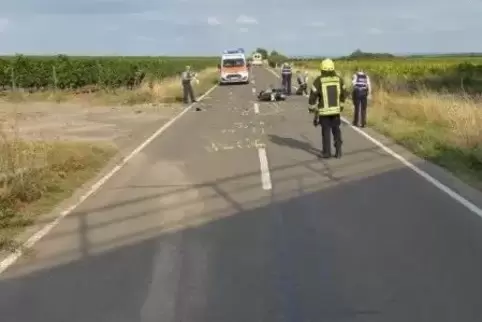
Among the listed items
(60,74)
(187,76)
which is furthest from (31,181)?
(60,74)

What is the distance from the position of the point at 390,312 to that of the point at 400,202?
15.1 ft

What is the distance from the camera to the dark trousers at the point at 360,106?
A: 2056cm

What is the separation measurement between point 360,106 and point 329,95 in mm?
7003

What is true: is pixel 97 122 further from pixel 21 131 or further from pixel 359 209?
pixel 359 209

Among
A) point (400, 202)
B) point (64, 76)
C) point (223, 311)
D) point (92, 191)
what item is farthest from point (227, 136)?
point (64, 76)

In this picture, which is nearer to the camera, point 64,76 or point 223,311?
point 223,311

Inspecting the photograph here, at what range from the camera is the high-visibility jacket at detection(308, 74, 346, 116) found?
14.4 metres

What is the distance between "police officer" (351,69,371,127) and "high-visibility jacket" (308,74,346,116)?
19.4 ft

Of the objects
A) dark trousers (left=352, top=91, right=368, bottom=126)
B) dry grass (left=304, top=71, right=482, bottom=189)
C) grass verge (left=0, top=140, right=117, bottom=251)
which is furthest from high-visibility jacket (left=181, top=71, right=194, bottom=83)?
grass verge (left=0, top=140, right=117, bottom=251)

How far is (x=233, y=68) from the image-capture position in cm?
5553

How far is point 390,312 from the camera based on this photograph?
5527 millimetres

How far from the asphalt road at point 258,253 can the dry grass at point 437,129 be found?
5.32 feet

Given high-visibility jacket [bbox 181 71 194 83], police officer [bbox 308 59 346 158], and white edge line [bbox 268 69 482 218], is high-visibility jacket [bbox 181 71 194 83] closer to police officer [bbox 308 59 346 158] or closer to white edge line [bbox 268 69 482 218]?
white edge line [bbox 268 69 482 218]

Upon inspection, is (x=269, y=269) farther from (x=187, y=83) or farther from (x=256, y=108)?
(x=187, y=83)
